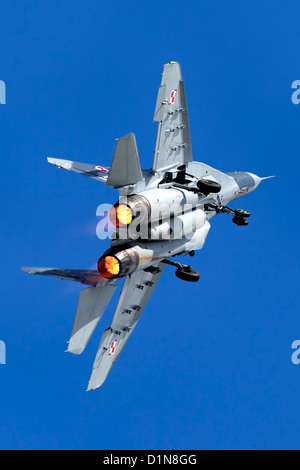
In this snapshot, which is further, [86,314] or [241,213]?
[241,213]

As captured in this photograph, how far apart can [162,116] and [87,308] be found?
4.78m

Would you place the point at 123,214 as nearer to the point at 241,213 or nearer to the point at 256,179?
Answer: the point at 241,213

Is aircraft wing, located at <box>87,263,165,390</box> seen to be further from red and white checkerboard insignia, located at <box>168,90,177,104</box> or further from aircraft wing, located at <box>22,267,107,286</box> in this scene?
red and white checkerboard insignia, located at <box>168,90,177,104</box>

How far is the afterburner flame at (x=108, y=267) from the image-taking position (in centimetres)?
1886

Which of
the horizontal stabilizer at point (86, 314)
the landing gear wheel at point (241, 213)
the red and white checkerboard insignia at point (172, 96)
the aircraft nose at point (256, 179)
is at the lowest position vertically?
the horizontal stabilizer at point (86, 314)

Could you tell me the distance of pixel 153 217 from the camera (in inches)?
754

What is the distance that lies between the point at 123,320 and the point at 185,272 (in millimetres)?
3224

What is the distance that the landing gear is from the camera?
20038mm

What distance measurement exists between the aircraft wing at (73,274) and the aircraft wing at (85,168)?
7.30 ft

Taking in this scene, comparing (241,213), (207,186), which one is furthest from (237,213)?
(207,186)

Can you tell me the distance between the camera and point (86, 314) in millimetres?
19578

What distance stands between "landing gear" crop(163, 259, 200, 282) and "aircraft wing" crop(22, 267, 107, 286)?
1787 mm

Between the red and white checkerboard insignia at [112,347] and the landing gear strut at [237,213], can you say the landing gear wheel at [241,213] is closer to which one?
the landing gear strut at [237,213]

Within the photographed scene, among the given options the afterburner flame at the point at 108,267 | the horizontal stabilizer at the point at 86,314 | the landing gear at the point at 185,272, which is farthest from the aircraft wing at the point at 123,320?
the afterburner flame at the point at 108,267
